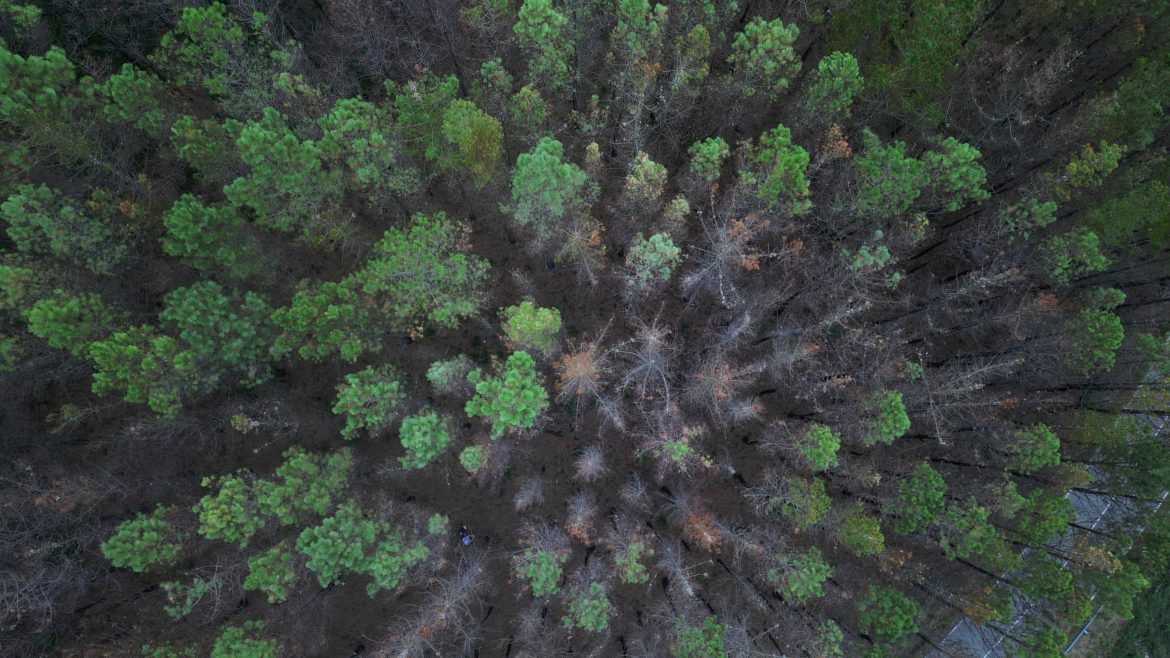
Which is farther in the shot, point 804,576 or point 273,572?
point 804,576

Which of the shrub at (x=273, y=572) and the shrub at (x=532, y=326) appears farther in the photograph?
the shrub at (x=532, y=326)

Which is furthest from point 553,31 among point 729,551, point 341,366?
point 729,551

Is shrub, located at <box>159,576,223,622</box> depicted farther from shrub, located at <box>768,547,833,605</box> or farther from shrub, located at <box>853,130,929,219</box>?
shrub, located at <box>853,130,929,219</box>

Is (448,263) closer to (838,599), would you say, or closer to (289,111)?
(289,111)

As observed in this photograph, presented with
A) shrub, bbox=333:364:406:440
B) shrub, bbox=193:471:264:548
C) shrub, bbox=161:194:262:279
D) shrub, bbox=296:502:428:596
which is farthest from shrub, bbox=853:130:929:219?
shrub, bbox=193:471:264:548

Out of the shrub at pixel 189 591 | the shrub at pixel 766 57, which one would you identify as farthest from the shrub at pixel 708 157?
the shrub at pixel 189 591

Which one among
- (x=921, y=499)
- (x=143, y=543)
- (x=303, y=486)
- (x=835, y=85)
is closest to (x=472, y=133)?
(x=835, y=85)

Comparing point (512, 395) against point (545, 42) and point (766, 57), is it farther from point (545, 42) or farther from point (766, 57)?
point (766, 57)

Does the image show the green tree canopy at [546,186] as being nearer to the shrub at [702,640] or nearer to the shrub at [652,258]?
the shrub at [652,258]
